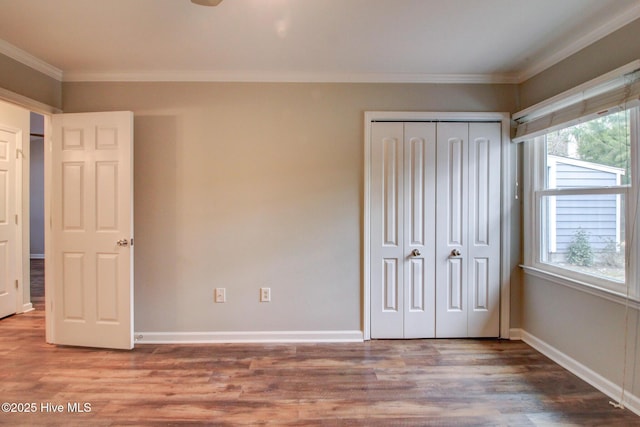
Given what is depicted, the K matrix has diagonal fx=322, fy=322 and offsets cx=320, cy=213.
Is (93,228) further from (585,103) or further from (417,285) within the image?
(585,103)

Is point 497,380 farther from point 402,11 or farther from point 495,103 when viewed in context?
point 402,11

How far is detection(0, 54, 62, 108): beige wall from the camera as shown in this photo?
2.36m

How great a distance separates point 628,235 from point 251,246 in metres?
2.65

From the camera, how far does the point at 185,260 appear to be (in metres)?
2.82

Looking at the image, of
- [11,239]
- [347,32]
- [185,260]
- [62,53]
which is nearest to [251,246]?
[185,260]

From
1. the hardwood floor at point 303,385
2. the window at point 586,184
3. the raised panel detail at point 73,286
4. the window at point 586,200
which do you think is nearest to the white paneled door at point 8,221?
the hardwood floor at point 303,385

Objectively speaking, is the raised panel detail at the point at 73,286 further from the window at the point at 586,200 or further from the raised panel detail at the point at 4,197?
the window at the point at 586,200

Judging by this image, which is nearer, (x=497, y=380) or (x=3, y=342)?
(x=497, y=380)

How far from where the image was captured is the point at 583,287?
225 cm

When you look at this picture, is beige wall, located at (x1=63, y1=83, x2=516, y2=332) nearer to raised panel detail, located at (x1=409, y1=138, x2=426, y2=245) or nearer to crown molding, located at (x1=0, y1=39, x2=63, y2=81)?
crown molding, located at (x1=0, y1=39, x2=63, y2=81)

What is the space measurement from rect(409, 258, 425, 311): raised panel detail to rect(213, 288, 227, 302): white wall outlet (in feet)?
5.44

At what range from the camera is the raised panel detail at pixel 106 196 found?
2648mm

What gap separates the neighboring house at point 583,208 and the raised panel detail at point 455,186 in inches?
26.4

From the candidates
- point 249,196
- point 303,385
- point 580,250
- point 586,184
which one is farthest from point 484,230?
point 249,196
